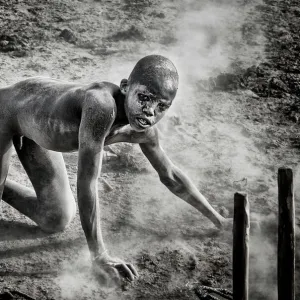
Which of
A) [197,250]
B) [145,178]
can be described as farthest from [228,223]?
[145,178]

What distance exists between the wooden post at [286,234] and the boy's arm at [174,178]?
138 centimetres

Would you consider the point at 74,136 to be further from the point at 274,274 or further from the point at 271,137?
the point at 271,137

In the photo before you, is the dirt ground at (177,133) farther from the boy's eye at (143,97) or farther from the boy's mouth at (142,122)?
the boy's eye at (143,97)

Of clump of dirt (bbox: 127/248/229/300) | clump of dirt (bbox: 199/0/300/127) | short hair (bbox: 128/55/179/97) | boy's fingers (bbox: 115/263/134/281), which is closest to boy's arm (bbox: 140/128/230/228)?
clump of dirt (bbox: 127/248/229/300)

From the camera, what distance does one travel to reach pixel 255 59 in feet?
26.5

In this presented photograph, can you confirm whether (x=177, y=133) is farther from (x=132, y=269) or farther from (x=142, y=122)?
(x=142, y=122)

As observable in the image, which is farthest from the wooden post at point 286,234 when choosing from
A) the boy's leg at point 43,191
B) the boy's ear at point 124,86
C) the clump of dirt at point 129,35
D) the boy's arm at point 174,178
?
the clump of dirt at point 129,35

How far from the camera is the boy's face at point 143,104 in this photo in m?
3.61

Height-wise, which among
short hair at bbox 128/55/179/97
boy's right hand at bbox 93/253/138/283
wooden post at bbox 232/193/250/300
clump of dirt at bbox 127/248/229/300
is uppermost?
short hair at bbox 128/55/179/97

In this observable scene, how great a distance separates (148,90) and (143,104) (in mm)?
98

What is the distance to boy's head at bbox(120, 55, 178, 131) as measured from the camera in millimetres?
3594

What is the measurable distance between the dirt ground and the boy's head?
1.30 metres

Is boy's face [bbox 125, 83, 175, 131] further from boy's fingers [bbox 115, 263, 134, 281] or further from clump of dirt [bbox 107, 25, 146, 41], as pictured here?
clump of dirt [bbox 107, 25, 146, 41]

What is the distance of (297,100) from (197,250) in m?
3.26
